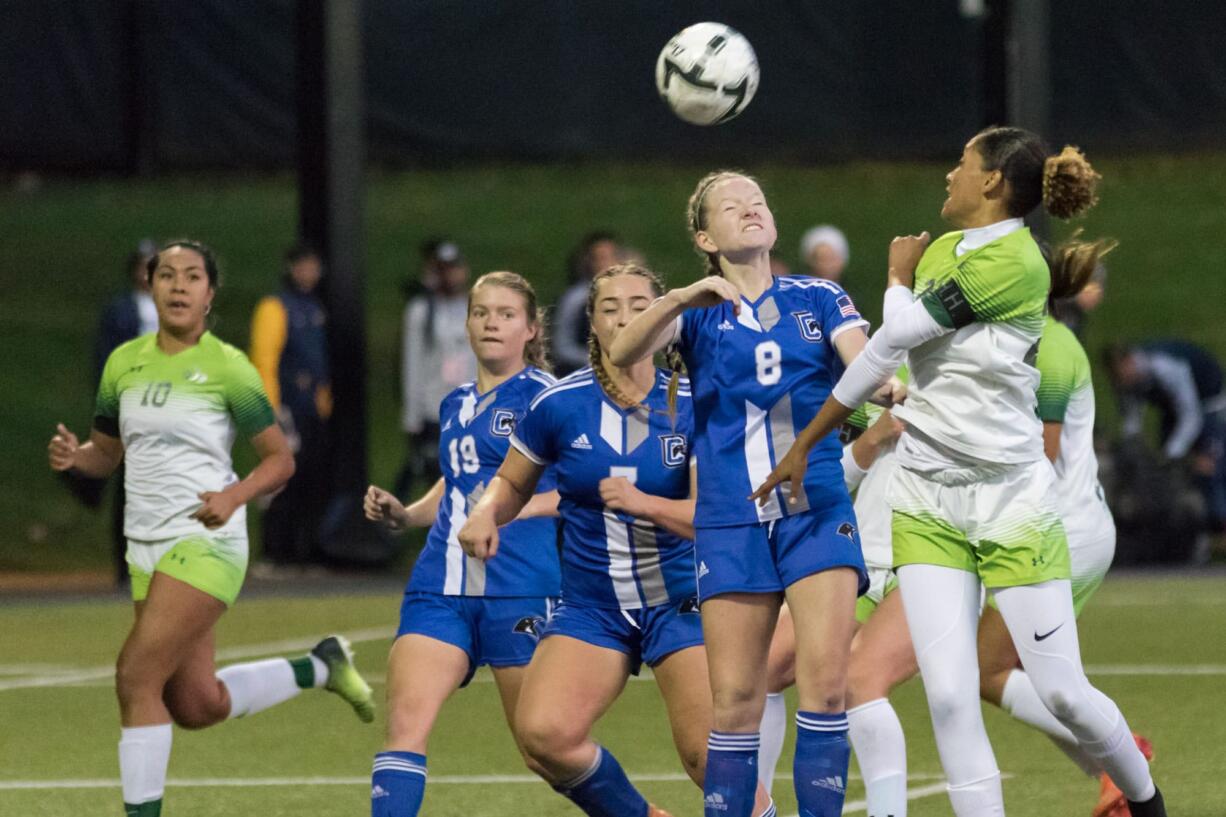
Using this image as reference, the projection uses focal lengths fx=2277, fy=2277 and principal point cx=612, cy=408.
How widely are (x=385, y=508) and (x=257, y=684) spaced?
197cm

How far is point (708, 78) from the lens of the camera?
707 cm

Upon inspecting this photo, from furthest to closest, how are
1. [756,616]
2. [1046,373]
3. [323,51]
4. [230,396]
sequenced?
[323,51] → [230,396] → [1046,373] → [756,616]

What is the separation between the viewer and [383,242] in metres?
27.0

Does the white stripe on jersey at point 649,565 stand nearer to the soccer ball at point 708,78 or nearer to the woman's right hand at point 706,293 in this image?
the woman's right hand at point 706,293

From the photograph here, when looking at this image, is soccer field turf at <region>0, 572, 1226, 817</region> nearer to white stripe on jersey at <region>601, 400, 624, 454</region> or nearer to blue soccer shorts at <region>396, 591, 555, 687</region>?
blue soccer shorts at <region>396, 591, 555, 687</region>

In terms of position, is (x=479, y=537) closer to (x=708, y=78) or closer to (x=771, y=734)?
(x=771, y=734)

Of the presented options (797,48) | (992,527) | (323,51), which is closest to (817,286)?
(992,527)

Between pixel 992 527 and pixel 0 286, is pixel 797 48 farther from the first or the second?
pixel 992 527

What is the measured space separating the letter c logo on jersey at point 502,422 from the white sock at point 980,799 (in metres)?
1.69

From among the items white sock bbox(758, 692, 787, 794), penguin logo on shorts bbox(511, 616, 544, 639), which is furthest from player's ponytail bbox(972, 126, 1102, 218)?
penguin logo on shorts bbox(511, 616, 544, 639)

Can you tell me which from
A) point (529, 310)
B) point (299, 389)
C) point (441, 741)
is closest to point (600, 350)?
point (529, 310)

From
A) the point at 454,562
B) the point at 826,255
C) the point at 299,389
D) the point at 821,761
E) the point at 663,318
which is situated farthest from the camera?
the point at 299,389

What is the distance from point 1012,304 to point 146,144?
73.2 feet

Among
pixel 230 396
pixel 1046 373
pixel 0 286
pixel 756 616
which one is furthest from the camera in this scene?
pixel 0 286
